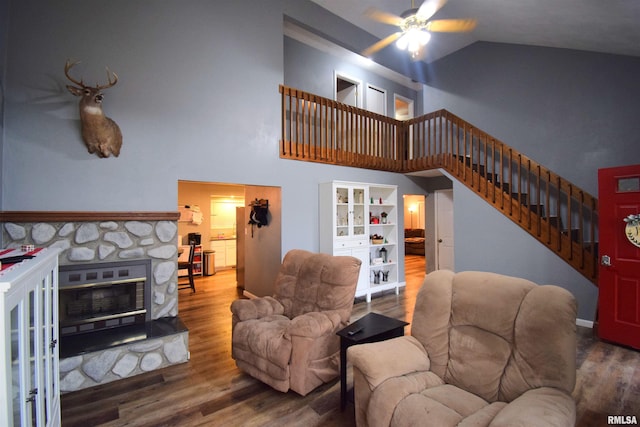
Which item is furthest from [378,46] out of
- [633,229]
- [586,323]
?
[586,323]

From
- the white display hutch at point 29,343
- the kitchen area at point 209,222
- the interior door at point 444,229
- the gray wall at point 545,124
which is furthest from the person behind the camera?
the kitchen area at point 209,222

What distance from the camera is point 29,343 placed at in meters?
1.39

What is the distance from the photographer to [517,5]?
4211 mm

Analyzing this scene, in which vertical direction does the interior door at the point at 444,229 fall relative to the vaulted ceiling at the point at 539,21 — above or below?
below

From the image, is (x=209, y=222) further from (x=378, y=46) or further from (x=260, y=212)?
(x=378, y=46)

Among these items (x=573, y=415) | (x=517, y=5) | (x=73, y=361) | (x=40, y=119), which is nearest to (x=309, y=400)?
(x=573, y=415)

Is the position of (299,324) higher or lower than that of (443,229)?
lower

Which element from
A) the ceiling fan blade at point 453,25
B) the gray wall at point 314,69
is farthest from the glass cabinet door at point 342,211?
the ceiling fan blade at point 453,25

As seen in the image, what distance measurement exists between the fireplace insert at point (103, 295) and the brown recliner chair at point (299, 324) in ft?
4.20

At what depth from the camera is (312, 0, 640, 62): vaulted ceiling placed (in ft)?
11.7

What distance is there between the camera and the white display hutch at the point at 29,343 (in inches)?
42.6

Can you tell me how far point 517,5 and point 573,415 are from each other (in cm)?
495

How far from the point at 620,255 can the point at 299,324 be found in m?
3.69

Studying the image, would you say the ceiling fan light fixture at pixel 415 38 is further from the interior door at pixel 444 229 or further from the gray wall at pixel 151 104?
the interior door at pixel 444 229
